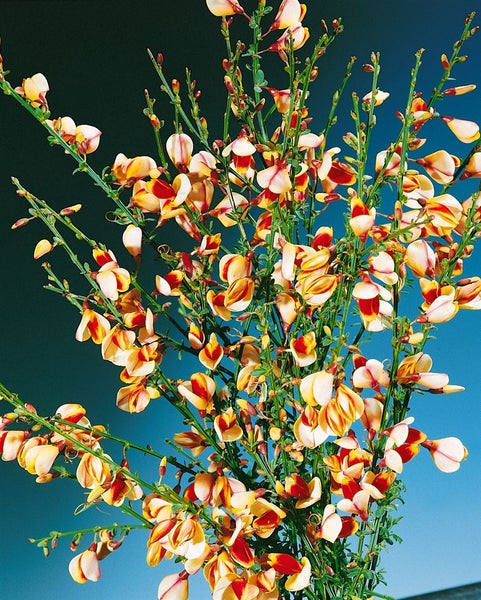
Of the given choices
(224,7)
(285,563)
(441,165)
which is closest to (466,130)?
(441,165)

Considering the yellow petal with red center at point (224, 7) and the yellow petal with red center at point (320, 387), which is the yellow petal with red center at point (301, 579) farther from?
the yellow petal with red center at point (224, 7)

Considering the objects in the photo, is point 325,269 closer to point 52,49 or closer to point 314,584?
point 314,584

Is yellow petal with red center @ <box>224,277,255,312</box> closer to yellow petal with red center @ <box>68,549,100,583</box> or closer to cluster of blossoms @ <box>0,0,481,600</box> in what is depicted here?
cluster of blossoms @ <box>0,0,481,600</box>

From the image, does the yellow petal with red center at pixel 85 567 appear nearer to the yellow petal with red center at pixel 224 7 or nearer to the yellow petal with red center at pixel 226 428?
the yellow petal with red center at pixel 226 428

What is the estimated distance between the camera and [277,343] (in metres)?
0.50

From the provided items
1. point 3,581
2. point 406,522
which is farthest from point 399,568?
point 3,581

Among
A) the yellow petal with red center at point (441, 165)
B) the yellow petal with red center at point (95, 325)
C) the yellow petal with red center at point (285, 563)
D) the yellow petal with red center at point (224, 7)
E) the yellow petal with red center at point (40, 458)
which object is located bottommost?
the yellow petal with red center at point (285, 563)

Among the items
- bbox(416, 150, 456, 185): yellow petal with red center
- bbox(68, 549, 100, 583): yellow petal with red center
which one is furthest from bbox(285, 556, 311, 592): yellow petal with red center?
bbox(416, 150, 456, 185): yellow petal with red center

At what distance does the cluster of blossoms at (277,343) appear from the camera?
1.39ft

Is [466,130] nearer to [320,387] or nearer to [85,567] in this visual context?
[320,387]

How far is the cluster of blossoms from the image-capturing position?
16.7 inches

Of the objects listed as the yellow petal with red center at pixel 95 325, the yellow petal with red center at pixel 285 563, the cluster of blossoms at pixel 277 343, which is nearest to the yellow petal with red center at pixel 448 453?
the cluster of blossoms at pixel 277 343

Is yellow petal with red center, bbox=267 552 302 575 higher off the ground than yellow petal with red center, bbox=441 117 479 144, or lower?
lower

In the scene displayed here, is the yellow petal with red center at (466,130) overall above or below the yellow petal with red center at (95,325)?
above
